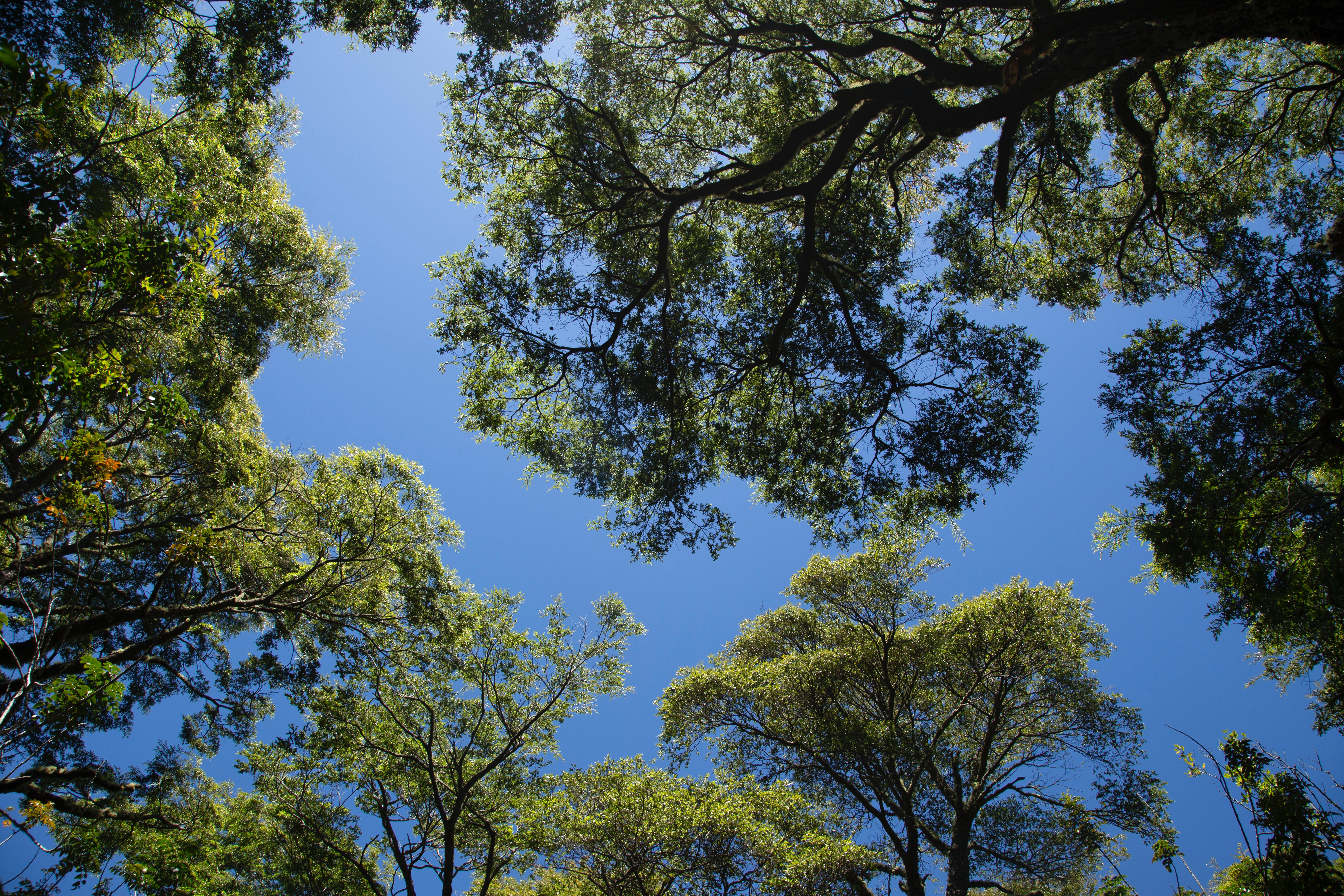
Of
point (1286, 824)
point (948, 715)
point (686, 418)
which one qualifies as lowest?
point (1286, 824)

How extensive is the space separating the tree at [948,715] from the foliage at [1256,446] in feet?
13.0

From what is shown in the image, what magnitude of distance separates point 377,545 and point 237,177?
243 inches

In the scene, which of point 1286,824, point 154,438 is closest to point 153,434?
point 154,438

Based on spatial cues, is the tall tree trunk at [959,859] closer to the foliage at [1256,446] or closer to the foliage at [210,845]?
the foliage at [1256,446]

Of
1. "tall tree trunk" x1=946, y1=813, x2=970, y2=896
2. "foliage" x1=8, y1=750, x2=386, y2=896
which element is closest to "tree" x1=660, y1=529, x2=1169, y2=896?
"tall tree trunk" x1=946, y1=813, x2=970, y2=896

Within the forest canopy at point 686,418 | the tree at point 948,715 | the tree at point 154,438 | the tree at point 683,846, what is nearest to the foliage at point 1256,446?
the forest canopy at point 686,418

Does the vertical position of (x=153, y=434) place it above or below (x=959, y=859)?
above

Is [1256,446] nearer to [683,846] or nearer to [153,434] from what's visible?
[683,846]

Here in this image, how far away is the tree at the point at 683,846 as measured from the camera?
9656 mm

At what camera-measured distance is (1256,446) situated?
845 centimetres

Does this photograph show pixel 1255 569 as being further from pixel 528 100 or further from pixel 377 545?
pixel 377 545

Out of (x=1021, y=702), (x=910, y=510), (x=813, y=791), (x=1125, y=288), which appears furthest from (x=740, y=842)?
(x=1125, y=288)

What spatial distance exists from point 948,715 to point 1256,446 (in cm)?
823

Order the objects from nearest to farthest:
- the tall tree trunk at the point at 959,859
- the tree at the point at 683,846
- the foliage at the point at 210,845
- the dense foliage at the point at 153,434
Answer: the dense foliage at the point at 153,434 → the foliage at the point at 210,845 → the tree at the point at 683,846 → the tall tree trunk at the point at 959,859
